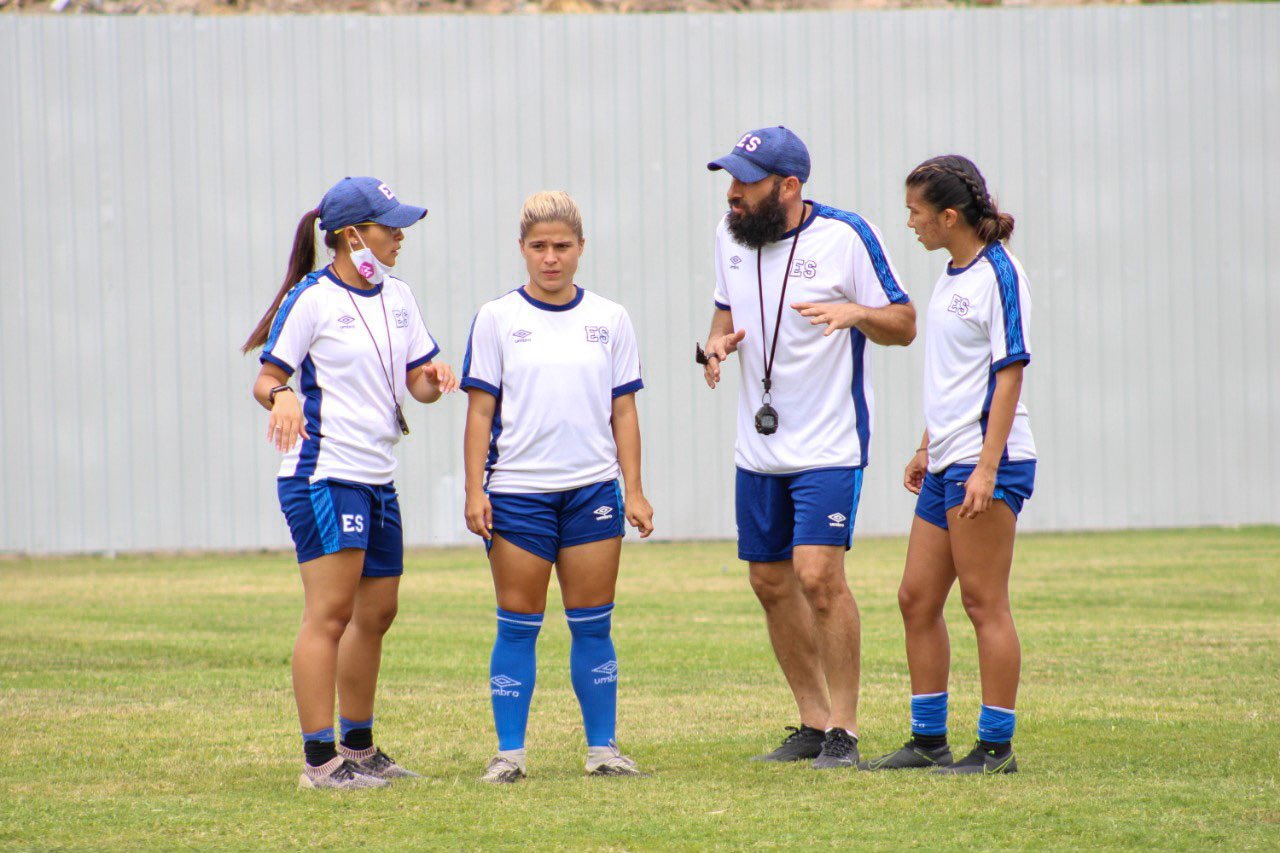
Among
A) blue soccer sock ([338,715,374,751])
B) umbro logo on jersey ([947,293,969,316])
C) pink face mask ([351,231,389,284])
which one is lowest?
blue soccer sock ([338,715,374,751])

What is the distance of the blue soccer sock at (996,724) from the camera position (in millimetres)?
5062

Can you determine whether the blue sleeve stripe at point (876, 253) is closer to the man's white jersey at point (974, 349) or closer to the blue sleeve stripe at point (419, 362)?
the man's white jersey at point (974, 349)

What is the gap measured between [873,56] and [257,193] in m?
6.24

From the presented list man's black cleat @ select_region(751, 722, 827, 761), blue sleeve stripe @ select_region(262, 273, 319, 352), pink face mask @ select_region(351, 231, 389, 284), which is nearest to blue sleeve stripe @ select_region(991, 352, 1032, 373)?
man's black cleat @ select_region(751, 722, 827, 761)

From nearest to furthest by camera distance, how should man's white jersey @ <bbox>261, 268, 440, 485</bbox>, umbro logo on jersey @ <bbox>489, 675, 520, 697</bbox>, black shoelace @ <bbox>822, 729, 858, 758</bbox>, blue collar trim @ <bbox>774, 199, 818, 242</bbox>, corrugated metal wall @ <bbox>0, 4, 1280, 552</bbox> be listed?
man's white jersey @ <bbox>261, 268, 440, 485</bbox>
umbro logo on jersey @ <bbox>489, 675, 520, 697</bbox>
black shoelace @ <bbox>822, 729, 858, 758</bbox>
blue collar trim @ <bbox>774, 199, 818, 242</bbox>
corrugated metal wall @ <bbox>0, 4, 1280, 552</bbox>

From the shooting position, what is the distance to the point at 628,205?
15.7m

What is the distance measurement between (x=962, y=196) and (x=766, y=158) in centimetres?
73

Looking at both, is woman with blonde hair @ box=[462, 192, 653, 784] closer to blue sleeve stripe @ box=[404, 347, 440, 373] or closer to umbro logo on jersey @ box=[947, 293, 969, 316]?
blue sleeve stripe @ box=[404, 347, 440, 373]

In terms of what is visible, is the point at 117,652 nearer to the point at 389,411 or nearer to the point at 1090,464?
the point at 389,411

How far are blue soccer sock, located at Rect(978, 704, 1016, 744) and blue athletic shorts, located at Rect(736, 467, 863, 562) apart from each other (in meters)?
0.73

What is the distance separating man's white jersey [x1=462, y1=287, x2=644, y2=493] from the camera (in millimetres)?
5215

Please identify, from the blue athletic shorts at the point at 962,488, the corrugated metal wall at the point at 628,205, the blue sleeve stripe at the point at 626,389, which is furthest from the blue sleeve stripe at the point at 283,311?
the corrugated metal wall at the point at 628,205

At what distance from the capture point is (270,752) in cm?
568

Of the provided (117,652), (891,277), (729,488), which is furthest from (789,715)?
(729,488)
